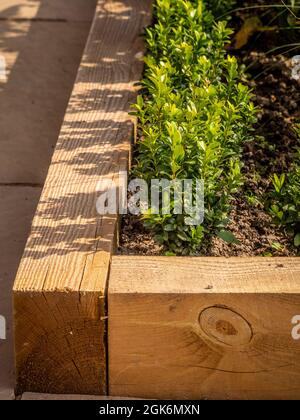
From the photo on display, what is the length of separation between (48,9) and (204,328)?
10.2ft

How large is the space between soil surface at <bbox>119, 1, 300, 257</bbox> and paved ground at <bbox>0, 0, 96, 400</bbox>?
0.60 metres

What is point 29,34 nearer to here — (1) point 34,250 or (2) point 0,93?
(2) point 0,93

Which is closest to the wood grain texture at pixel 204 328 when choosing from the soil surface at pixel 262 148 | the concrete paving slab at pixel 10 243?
the soil surface at pixel 262 148

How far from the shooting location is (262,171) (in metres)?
4.00

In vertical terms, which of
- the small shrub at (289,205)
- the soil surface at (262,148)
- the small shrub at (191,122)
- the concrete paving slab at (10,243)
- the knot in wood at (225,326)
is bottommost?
the concrete paving slab at (10,243)

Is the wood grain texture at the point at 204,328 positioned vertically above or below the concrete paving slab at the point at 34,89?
above

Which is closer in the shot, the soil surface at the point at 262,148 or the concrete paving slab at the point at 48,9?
the soil surface at the point at 262,148

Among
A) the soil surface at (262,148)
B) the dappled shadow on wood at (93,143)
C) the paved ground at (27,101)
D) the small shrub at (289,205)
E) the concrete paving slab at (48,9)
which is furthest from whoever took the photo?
the concrete paving slab at (48,9)

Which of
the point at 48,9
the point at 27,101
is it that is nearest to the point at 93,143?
the point at 27,101

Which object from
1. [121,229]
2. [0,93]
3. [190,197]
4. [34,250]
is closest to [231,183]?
[190,197]

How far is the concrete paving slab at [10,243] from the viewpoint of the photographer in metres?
3.56

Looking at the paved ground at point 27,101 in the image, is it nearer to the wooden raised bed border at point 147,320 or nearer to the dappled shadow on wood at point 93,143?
the wooden raised bed border at point 147,320

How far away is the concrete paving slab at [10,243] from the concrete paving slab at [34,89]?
12 cm
